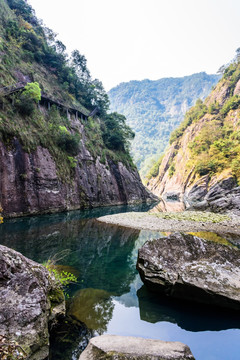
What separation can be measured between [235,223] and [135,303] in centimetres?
1349

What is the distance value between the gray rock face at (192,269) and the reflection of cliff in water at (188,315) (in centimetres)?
19

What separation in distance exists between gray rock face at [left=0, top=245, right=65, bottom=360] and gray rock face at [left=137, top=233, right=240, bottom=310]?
2.92 m

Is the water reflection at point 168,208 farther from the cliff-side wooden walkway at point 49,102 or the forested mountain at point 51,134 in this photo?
the cliff-side wooden walkway at point 49,102

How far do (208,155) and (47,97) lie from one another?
4266 cm

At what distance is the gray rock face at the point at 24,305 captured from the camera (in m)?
2.81

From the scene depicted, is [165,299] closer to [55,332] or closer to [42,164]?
[55,332]

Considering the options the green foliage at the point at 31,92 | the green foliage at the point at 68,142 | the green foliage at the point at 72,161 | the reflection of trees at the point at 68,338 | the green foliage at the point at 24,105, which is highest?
the green foliage at the point at 31,92

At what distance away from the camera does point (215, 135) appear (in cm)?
5769

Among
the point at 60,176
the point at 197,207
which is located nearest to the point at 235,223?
the point at 197,207

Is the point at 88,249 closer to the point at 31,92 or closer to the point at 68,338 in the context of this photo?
the point at 68,338

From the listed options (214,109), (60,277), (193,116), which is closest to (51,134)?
(60,277)

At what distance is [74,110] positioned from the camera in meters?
34.6

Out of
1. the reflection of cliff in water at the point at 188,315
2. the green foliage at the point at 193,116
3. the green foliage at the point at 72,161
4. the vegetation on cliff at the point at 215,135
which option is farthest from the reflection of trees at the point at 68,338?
the green foliage at the point at 193,116

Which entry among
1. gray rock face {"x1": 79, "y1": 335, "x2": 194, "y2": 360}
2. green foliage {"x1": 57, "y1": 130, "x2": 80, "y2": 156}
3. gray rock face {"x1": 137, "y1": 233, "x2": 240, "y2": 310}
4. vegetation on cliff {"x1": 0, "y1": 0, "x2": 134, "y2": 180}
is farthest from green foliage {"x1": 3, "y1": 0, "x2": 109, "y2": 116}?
gray rock face {"x1": 79, "y1": 335, "x2": 194, "y2": 360}
